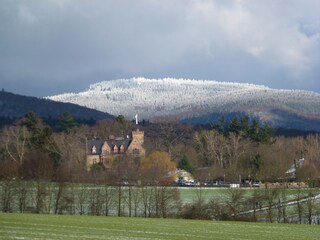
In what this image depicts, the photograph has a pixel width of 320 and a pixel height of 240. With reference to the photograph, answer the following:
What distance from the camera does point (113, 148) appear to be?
161 metres

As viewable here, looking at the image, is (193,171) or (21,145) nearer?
(21,145)

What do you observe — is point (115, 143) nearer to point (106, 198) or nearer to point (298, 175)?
point (298, 175)

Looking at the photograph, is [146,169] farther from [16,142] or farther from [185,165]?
[16,142]

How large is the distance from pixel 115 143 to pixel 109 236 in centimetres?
12805

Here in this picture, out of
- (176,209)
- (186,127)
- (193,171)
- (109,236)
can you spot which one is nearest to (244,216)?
(176,209)

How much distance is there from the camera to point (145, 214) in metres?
69.6

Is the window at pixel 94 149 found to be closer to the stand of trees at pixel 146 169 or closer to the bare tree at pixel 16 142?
the stand of trees at pixel 146 169

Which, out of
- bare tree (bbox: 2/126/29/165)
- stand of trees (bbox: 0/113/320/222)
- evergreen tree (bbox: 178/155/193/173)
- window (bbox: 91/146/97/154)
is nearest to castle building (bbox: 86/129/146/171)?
window (bbox: 91/146/97/154)

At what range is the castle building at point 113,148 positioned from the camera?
154 metres

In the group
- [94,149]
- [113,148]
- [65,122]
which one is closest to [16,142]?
[94,149]

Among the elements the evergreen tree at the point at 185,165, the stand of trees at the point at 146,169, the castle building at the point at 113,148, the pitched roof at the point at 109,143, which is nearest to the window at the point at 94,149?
the castle building at the point at 113,148

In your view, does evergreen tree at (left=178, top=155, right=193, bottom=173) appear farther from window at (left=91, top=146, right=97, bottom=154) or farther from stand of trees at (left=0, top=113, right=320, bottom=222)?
window at (left=91, top=146, right=97, bottom=154)

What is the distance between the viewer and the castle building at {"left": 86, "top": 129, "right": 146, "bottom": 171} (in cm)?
15435

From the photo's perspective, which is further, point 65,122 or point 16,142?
point 65,122
